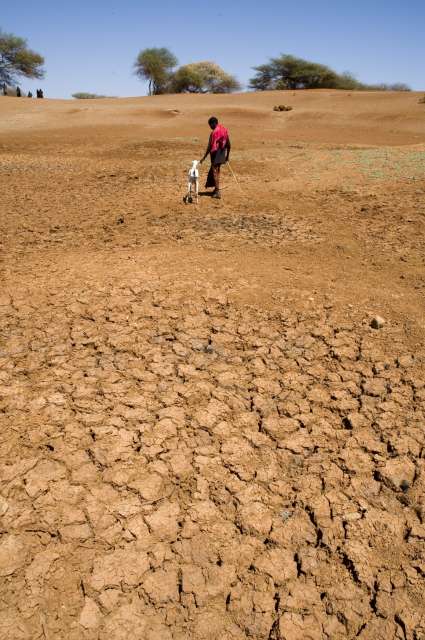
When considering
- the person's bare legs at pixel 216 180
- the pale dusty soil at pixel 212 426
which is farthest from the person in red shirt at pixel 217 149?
the pale dusty soil at pixel 212 426

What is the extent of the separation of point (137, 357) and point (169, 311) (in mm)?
688

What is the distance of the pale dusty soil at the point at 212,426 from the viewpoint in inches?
84.9

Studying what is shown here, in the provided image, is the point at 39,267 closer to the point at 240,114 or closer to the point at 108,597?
the point at 108,597

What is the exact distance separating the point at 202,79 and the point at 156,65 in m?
4.25

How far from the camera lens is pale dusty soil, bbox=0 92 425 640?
2.16 meters

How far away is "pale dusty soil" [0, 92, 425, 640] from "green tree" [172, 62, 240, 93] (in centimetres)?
4044

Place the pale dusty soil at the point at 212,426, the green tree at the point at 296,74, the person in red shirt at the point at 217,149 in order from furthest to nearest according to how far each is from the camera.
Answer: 1. the green tree at the point at 296,74
2. the person in red shirt at the point at 217,149
3. the pale dusty soil at the point at 212,426

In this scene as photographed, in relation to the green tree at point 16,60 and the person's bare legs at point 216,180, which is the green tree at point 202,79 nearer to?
the green tree at point 16,60

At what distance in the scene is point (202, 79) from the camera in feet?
139

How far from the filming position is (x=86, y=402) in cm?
312

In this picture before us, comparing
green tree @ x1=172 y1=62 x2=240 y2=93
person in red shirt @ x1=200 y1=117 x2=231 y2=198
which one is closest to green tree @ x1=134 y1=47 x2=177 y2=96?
green tree @ x1=172 y1=62 x2=240 y2=93

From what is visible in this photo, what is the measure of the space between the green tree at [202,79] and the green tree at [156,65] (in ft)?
2.83

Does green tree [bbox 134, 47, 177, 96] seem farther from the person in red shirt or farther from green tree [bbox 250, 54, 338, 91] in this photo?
the person in red shirt

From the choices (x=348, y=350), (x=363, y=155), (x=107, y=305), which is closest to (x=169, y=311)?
(x=107, y=305)
